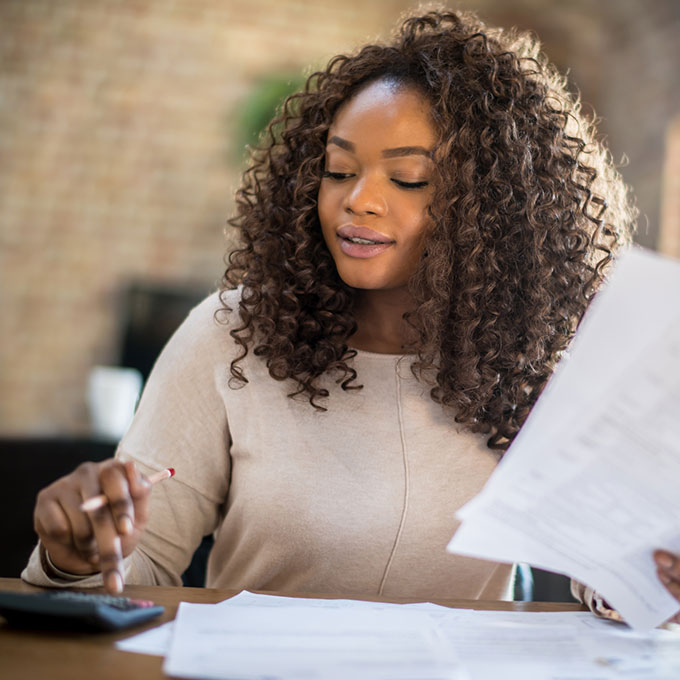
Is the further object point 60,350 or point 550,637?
point 60,350

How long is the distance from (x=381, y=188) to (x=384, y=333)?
0.24 metres

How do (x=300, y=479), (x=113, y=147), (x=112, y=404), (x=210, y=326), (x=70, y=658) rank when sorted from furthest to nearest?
(x=113, y=147) < (x=112, y=404) < (x=210, y=326) < (x=300, y=479) < (x=70, y=658)

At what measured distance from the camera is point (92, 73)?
4.14 m

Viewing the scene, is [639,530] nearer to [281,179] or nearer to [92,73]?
[281,179]

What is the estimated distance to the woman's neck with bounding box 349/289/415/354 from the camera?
1267 millimetres

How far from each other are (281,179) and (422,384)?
1.30 ft

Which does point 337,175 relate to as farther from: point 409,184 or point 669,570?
point 669,570

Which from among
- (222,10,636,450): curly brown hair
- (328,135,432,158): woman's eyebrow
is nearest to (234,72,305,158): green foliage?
(222,10,636,450): curly brown hair

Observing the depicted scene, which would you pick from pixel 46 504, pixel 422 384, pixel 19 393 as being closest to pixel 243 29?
pixel 19 393

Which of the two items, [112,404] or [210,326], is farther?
[112,404]

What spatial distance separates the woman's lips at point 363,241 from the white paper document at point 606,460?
0.51m

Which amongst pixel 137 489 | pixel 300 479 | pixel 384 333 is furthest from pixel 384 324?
pixel 137 489

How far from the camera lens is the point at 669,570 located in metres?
0.76

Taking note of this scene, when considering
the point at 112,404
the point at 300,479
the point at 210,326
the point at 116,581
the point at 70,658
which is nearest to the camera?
the point at 70,658
